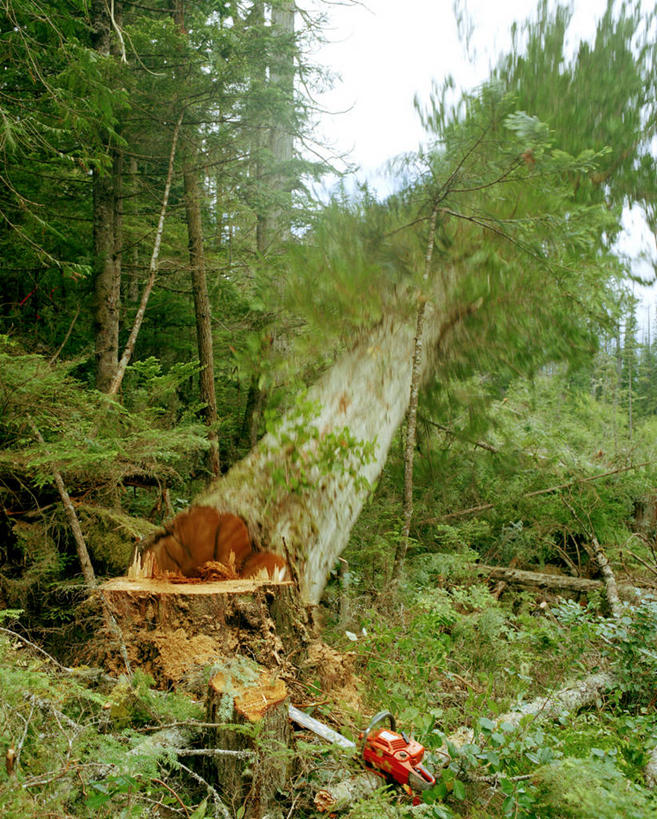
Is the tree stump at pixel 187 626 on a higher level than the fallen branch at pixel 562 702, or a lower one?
higher

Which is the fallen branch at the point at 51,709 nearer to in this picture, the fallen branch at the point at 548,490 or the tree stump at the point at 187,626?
the tree stump at the point at 187,626

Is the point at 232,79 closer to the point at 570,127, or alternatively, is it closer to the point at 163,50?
the point at 163,50

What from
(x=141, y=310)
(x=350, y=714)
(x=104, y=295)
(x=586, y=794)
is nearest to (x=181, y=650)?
(x=350, y=714)

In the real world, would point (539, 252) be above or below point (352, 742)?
above

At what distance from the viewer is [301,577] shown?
3.46 metres

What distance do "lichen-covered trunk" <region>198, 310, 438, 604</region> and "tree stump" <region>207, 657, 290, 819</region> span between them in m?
1.02

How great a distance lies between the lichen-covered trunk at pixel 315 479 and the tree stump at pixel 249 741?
3.33 feet

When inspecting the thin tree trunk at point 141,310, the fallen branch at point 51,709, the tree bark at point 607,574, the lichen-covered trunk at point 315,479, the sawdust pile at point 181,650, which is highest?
the thin tree trunk at point 141,310

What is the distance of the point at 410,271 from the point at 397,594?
3.40m

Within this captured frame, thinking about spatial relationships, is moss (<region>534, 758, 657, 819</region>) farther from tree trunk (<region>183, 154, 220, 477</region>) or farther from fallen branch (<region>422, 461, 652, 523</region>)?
tree trunk (<region>183, 154, 220, 477</region>)

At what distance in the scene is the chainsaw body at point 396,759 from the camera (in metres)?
2.09

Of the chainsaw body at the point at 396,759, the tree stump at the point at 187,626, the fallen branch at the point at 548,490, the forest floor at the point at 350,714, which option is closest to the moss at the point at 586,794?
the forest floor at the point at 350,714

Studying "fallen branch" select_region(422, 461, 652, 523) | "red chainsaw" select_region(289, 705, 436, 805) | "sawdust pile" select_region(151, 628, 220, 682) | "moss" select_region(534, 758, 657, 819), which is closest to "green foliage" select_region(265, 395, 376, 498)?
"sawdust pile" select_region(151, 628, 220, 682)

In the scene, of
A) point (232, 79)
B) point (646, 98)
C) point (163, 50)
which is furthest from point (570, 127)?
point (163, 50)
